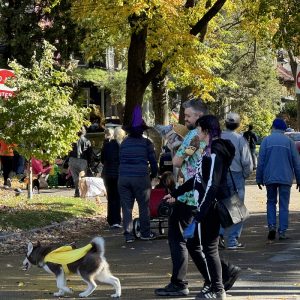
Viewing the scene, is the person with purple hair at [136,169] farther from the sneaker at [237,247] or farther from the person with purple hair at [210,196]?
the person with purple hair at [210,196]

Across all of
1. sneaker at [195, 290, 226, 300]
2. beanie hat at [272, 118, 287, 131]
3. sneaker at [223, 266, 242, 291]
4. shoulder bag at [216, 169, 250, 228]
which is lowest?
sneaker at [195, 290, 226, 300]

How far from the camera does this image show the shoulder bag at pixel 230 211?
8.42 meters

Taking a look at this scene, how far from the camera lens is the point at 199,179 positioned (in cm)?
855

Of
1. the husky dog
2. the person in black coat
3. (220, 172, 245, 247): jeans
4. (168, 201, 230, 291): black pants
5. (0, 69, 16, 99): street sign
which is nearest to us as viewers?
(168, 201, 230, 291): black pants

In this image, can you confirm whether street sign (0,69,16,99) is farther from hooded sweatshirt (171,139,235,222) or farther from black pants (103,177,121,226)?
hooded sweatshirt (171,139,235,222)

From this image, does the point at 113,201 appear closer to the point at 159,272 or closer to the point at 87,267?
the point at 159,272

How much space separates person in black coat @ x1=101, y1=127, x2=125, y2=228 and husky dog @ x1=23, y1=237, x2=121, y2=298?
648cm

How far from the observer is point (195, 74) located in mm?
26500

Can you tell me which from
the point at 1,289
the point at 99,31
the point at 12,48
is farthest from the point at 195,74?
the point at 1,289

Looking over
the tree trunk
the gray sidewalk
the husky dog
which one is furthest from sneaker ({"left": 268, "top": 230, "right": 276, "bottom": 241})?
the tree trunk

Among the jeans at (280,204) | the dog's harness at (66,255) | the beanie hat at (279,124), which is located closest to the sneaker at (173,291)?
the dog's harness at (66,255)

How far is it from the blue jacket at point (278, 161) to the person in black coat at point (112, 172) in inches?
117

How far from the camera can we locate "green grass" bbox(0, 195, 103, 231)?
599 inches

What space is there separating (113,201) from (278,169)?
11.8 ft
